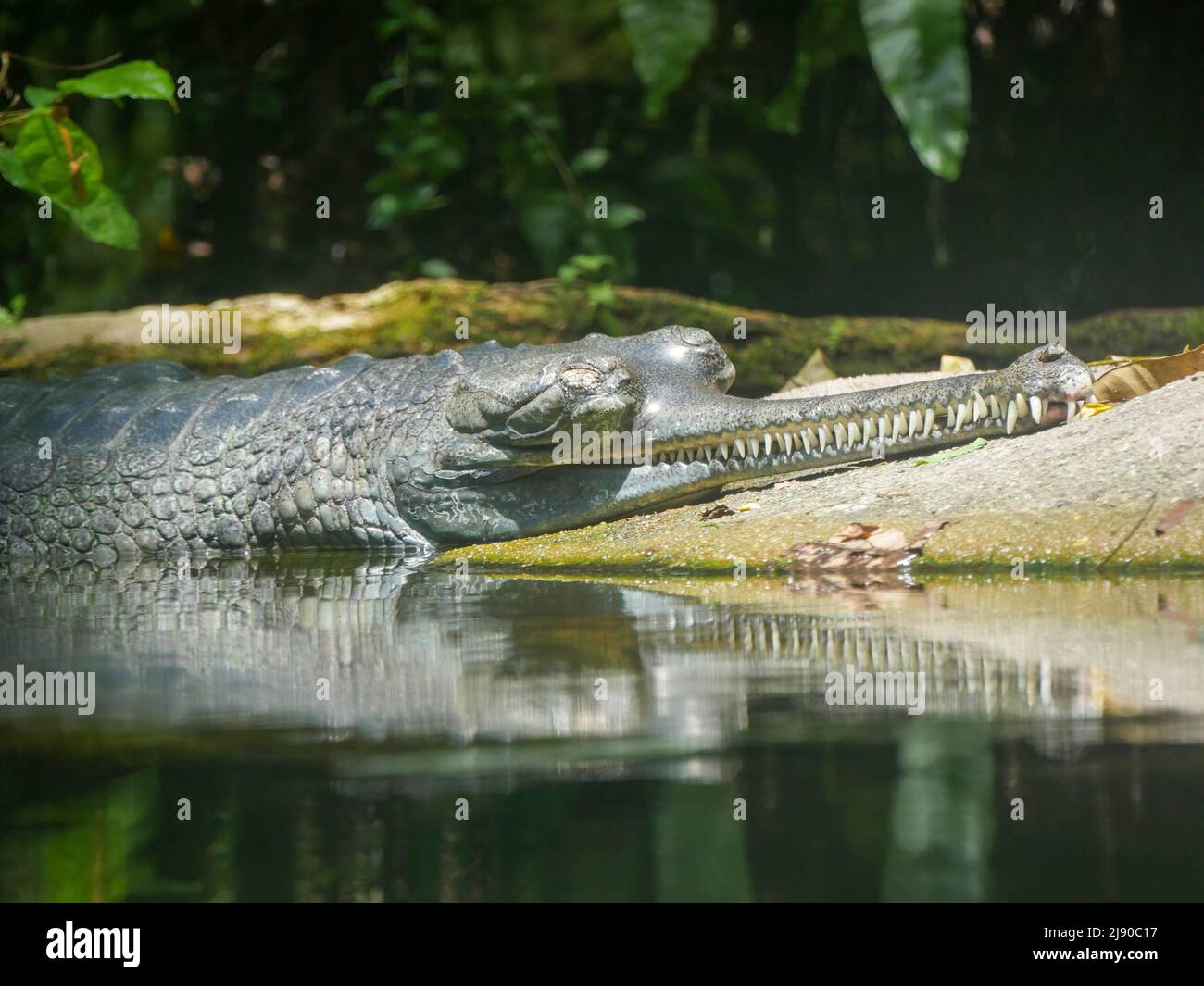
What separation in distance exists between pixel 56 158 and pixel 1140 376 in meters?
4.71

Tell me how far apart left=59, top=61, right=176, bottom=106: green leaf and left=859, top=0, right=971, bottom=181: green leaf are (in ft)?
10.9

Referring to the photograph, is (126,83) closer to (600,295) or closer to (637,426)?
(637,426)

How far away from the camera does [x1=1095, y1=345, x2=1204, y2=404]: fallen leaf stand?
5.98 m

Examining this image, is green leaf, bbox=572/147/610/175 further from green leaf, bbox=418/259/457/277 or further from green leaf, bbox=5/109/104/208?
green leaf, bbox=5/109/104/208

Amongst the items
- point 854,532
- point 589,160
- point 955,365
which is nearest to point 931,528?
point 854,532

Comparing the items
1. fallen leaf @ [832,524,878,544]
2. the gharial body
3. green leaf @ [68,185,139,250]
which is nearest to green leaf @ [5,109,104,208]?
green leaf @ [68,185,139,250]

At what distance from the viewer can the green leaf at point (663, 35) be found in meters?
7.47

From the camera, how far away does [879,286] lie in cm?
1152

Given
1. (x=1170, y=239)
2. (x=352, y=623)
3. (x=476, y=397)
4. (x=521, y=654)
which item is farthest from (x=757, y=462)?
(x=1170, y=239)

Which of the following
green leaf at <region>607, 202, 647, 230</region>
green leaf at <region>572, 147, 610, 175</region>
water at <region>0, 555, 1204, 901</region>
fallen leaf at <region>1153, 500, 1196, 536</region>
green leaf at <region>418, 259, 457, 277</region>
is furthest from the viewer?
green leaf at <region>418, 259, 457, 277</region>

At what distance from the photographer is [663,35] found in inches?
295

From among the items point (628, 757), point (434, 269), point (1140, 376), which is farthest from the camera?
point (434, 269)

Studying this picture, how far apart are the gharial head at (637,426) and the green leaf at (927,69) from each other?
159 centimetres

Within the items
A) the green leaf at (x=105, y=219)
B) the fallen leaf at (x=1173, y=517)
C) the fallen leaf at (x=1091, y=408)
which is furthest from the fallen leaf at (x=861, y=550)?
the green leaf at (x=105, y=219)
